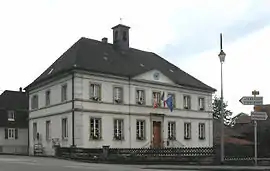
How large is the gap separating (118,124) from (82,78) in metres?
5.97

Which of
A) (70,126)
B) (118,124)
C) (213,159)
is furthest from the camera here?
(118,124)

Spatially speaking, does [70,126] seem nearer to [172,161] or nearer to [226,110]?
[172,161]

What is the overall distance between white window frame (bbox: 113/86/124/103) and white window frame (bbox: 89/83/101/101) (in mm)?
1855

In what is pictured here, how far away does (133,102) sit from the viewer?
44.1 metres

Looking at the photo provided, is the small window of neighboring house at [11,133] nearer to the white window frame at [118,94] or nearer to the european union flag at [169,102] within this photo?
the white window frame at [118,94]

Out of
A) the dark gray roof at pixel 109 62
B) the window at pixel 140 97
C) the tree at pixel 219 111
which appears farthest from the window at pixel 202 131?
the tree at pixel 219 111

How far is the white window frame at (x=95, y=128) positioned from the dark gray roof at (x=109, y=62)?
452 centimetres

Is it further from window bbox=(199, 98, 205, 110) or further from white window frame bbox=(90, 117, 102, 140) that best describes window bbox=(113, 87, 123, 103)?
window bbox=(199, 98, 205, 110)

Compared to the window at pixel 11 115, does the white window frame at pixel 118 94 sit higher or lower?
higher

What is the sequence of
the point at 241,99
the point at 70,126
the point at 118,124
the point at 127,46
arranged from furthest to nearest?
the point at 127,46
the point at 118,124
the point at 70,126
the point at 241,99

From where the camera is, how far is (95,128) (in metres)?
40.9

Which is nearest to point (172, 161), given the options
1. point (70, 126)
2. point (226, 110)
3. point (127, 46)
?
point (70, 126)

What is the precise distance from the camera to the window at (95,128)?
133 feet

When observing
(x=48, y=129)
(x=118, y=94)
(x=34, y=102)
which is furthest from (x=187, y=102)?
(x=34, y=102)
